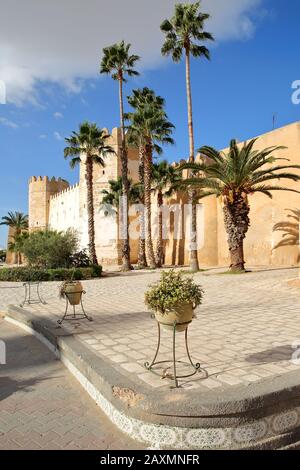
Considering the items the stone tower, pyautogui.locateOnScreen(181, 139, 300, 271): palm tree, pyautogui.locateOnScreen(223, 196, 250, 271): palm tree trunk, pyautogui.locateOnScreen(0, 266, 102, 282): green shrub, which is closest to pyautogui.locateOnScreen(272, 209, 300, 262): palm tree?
pyautogui.locateOnScreen(181, 139, 300, 271): palm tree

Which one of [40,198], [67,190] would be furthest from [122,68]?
[40,198]

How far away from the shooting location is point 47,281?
17609 mm

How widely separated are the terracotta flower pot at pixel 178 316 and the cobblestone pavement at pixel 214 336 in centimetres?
55

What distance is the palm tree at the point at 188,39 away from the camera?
2003 centimetres

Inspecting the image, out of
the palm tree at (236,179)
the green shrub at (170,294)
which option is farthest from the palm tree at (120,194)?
the green shrub at (170,294)

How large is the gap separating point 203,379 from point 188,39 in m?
20.8

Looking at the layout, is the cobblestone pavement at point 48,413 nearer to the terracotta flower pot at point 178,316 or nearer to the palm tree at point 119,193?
the terracotta flower pot at point 178,316

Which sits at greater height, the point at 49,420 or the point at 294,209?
the point at 294,209

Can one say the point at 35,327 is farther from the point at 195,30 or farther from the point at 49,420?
the point at 195,30

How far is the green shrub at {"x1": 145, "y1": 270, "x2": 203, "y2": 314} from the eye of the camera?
12.0 feet

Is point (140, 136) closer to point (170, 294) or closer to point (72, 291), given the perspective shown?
point (72, 291)

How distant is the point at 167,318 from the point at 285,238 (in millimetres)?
18646
